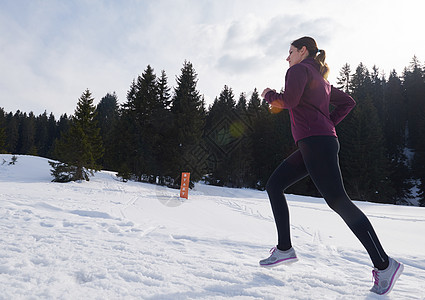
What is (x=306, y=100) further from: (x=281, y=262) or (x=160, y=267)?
(x=160, y=267)

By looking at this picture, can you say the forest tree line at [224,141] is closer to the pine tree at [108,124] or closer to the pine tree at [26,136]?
the pine tree at [108,124]

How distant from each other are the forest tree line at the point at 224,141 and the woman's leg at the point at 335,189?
43.8 feet

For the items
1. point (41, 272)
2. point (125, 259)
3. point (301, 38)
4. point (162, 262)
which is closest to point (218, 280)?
point (162, 262)

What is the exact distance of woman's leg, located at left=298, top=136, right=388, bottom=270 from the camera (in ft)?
4.76

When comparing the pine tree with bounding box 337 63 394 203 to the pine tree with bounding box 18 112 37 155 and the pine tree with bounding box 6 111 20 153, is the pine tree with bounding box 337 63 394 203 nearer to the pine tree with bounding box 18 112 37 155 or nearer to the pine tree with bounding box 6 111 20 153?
the pine tree with bounding box 18 112 37 155

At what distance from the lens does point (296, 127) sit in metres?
1.71

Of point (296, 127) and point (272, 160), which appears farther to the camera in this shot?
point (272, 160)

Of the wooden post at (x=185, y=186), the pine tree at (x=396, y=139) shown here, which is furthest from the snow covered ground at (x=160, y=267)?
the pine tree at (x=396, y=139)

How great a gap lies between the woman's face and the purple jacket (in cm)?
16

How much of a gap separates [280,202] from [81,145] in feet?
43.4

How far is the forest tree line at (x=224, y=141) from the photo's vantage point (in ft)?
56.0

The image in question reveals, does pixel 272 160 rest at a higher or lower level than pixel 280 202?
higher

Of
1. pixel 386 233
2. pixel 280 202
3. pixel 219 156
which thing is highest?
pixel 219 156

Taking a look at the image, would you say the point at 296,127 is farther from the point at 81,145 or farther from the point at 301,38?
the point at 81,145
